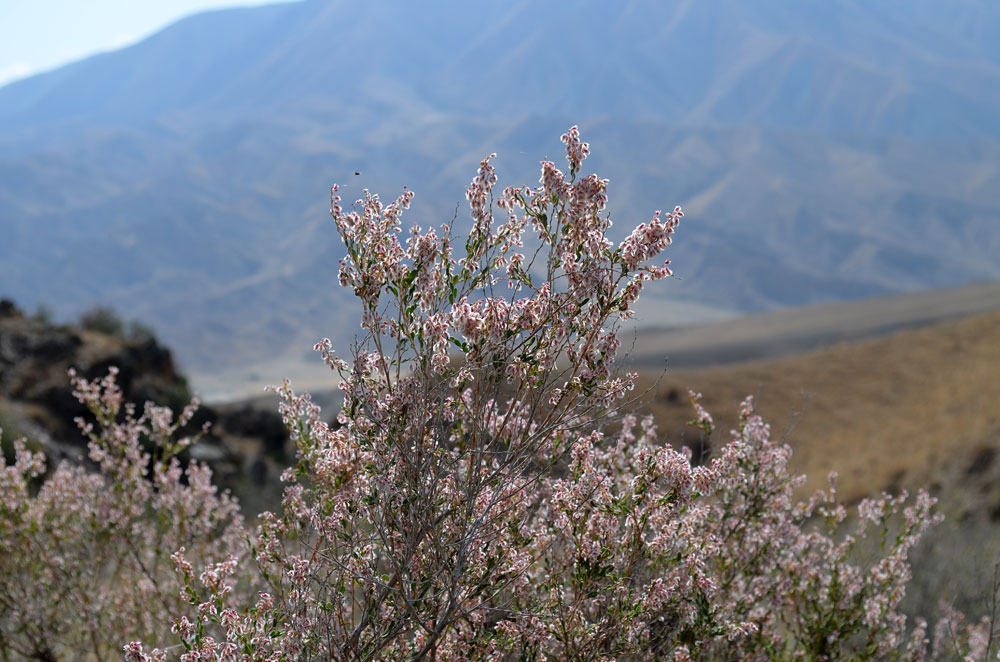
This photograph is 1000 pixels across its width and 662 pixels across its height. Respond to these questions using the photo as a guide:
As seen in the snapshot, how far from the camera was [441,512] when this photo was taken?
4.11m

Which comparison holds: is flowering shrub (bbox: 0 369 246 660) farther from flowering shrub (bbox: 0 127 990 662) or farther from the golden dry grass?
the golden dry grass

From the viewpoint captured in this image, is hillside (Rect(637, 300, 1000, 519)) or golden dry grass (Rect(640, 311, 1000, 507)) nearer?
hillside (Rect(637, 300, 1000, 519))

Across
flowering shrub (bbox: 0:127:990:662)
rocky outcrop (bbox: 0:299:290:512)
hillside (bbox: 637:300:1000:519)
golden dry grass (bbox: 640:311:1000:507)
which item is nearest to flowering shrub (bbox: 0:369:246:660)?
flowering shrub (bbox: 0:127:990:662)

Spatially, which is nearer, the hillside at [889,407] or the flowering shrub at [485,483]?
the flowering shrub at [485,483]

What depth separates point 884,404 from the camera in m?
36.2

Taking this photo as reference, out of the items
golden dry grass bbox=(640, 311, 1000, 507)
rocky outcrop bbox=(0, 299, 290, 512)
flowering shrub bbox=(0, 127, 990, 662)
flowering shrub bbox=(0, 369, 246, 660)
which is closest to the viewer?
flowering shrub bbox=(0, 127, 990, 662)

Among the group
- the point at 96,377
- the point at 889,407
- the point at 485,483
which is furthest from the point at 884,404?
the point at 485,483

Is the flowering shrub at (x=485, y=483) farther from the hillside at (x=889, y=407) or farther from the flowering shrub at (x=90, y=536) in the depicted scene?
the hillside at (x=889, y=407)

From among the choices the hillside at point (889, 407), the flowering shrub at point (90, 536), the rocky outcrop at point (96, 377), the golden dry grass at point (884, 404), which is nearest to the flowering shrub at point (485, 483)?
the flowering shrub at point (90, 536)

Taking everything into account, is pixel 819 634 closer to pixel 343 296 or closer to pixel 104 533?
pixel 104 533

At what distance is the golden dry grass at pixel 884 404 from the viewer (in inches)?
838

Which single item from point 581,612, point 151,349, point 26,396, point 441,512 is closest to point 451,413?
point 441,512

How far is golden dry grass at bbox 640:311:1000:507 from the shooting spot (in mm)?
21297

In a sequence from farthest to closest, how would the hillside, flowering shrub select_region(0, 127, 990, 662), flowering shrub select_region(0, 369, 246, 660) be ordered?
1. the hillside
2. flowering shrub select_region(0, 369, 246, 660)
3. flowering shrub select_region(0, 127, 990, 662)
